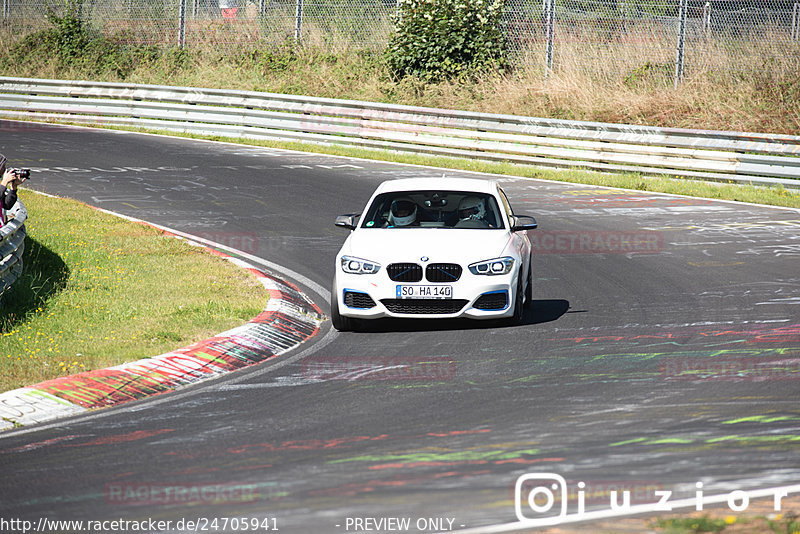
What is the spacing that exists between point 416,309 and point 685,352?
2.58 m

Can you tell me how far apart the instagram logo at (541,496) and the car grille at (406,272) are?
4.71 m

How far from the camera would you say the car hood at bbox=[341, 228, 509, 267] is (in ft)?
34.3

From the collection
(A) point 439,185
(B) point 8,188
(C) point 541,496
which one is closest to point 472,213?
(A) point 439,185

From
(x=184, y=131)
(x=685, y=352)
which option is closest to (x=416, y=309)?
(x=685, y=352)

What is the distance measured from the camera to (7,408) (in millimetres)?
7438

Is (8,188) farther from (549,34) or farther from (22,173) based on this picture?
(549,34)

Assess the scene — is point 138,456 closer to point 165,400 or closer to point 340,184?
point 165,400

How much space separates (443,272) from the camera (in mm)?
10414

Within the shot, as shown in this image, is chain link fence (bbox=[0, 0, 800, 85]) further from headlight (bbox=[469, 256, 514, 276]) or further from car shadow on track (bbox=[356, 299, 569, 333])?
headlight (bbox=[469, 256, 514, 276])

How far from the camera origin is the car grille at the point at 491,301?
10320 millimetres

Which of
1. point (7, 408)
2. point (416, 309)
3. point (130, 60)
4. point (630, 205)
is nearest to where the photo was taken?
point (7, 408)

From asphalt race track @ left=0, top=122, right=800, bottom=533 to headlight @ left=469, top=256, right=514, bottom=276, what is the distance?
57 centimetres

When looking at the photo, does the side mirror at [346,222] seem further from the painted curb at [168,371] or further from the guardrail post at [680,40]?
the guardrail post at [680,40]

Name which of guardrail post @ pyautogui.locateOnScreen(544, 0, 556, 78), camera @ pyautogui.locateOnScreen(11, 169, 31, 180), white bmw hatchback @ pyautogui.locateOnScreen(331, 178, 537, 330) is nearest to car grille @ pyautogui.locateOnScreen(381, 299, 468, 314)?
white bmw hatchback @ pyautogui.locateOnScreen(331, 178, 537, 330)
